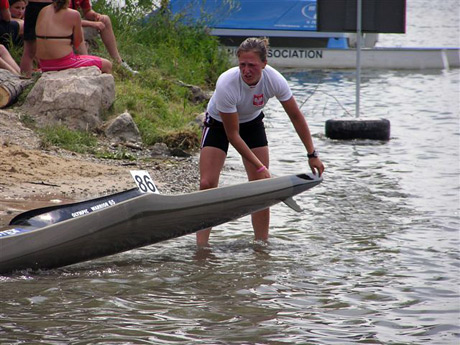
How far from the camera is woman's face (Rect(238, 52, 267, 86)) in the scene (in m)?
6.71

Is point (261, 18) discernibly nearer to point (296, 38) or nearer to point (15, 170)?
point (296, 38)

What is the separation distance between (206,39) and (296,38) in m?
7.56

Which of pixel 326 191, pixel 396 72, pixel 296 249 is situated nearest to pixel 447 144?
pixel 326 191

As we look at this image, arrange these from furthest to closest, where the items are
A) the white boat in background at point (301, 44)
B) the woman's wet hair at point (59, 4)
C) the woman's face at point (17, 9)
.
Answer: the white boat in background at point (301, 44) < the woman's face at point (17, 9) < the woman's wet hair at point (59, 4)

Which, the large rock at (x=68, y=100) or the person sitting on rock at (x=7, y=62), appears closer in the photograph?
the large rock at (x=68, y=100)

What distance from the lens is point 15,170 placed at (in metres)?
9.57

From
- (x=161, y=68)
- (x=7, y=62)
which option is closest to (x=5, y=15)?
(x=7, y=62)

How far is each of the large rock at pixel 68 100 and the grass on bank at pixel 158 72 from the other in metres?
0.34

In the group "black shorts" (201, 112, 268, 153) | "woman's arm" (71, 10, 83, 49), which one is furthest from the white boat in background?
"black shorts" (201, 112, 268, 153)

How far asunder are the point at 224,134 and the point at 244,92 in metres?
0.44

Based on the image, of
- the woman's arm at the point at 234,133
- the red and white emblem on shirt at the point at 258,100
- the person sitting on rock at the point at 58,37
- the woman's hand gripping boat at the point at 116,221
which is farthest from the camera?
the person sitting on rock at the point at 58,37

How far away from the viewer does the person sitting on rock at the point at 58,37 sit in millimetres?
11758

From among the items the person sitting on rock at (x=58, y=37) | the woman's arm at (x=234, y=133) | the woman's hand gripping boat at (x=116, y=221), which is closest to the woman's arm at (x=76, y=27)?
the person sitting on rock at (x=58, y=37)

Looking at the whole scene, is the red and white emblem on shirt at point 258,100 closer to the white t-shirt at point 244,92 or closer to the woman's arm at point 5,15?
the white t-shirt at point 244,92
